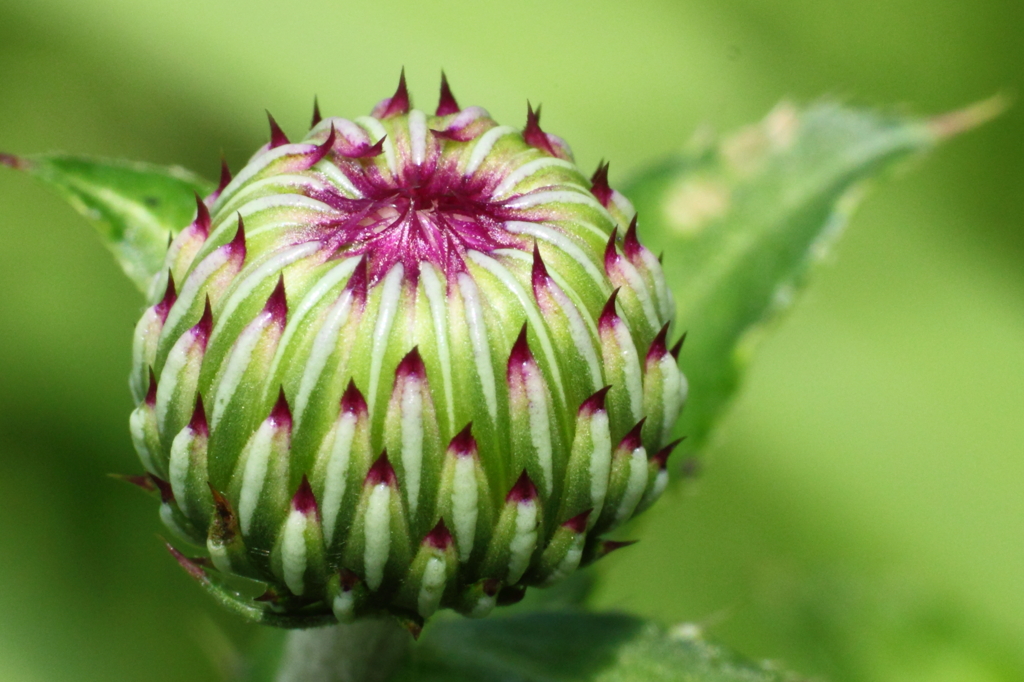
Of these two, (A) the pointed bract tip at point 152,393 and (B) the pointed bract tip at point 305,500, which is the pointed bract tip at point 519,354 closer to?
(B) the pointed bract tip at point 305,500

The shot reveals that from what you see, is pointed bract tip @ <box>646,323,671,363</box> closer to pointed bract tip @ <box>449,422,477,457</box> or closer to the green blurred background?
pointed bract tip @ <box>449,422,477,457</box>

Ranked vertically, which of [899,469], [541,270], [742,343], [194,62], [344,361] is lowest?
[344,361]

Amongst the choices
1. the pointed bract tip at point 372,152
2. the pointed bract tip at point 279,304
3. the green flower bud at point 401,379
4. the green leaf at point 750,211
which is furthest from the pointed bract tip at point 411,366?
the green leaf at point 750,211

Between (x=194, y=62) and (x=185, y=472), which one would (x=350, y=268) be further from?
(x=194, y=62)

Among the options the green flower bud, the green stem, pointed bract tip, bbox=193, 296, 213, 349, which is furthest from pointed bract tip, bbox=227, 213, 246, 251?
the green stem

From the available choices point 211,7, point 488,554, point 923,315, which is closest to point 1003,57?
point 923,315

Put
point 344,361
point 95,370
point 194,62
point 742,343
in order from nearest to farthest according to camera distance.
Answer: point 344,361, point 742,343, point 95,370, point 194,62

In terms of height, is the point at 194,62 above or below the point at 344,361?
above

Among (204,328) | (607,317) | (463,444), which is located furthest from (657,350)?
(204,328)
